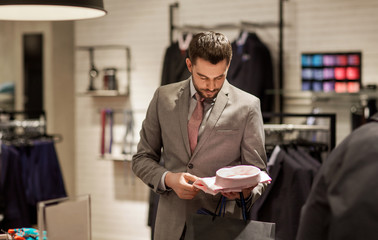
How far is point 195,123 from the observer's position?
2188mm

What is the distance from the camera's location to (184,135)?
216 cm

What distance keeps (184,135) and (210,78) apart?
263mm

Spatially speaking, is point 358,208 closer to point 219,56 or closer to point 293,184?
point 219,56

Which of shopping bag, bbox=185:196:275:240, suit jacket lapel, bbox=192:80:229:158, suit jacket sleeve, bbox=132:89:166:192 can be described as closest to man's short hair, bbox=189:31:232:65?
suit jacket lapel, bbox=192:80:229:158

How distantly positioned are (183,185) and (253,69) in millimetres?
3022

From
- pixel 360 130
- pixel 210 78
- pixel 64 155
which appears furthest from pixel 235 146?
pixel 64 155

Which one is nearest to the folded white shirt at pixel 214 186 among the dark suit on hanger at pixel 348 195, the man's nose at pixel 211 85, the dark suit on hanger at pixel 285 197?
the man's nose at pixel 211 85

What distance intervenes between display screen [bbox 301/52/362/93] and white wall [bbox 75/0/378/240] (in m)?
0.14

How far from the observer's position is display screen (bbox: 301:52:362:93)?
4.73m

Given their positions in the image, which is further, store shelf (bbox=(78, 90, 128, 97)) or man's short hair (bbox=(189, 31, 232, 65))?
store shelf (bbox=(78, 90, 128, 97))

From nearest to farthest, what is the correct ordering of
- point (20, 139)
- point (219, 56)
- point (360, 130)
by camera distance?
point (360, 130), point (219, 56), point (20, 139)

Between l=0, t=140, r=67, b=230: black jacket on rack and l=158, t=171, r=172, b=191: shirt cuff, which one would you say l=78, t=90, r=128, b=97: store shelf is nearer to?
l=0, t=140, r=67, b=230: black jacket on rack

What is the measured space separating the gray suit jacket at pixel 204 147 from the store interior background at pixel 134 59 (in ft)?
9.57

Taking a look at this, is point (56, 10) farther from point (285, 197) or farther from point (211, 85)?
point (285, 197)
